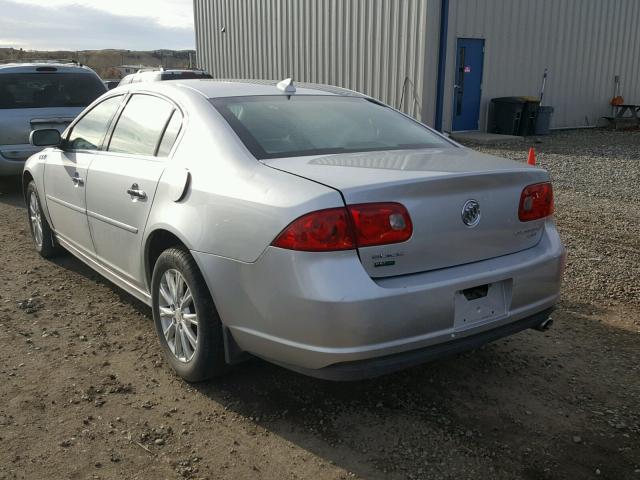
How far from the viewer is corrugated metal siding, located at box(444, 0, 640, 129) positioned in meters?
14.6

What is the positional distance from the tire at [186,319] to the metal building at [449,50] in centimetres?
1138

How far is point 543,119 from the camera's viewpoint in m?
15.4

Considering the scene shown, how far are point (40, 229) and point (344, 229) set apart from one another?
402 centimetres

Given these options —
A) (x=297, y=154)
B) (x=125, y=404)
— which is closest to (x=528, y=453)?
(x=297, y=154)

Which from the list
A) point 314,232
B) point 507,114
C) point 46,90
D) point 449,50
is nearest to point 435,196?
point 314,232

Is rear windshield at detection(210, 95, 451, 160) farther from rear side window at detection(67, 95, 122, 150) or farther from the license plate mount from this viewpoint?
rear side window at detection(67, 95, 122, 150)

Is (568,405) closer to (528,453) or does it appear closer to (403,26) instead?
(528,453)

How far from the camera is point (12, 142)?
835 cm

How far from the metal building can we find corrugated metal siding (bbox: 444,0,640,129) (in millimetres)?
27

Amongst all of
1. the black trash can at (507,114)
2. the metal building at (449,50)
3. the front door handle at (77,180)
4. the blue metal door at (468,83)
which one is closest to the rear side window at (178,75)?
the metal building at (449,50)

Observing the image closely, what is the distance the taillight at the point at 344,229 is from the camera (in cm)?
258

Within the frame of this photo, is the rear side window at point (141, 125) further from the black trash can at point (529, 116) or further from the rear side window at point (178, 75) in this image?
the black trash can at point (529, 116)

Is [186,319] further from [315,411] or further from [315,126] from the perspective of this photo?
[315,126]

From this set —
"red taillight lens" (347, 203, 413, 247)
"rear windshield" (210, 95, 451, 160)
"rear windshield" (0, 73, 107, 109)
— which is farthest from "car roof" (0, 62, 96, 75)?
"red taillight lens" (347, 203, 413, 247)
